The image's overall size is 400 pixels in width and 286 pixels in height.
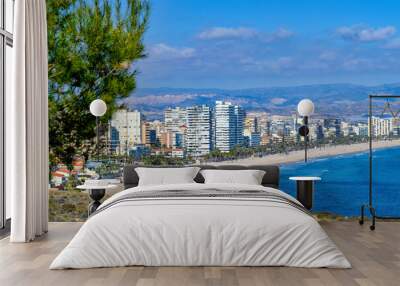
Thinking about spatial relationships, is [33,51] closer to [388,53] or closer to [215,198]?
[215,198]

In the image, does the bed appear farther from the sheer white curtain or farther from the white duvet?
the sheer white curtain

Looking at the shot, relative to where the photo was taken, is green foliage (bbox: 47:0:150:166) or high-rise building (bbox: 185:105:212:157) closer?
green foliage (bbox: 47:0:150:166)

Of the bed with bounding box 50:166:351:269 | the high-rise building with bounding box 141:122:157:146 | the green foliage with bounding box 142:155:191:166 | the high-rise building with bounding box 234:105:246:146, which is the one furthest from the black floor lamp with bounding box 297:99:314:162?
the bed with bounding box 50:166:351:269

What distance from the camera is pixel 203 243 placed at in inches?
186

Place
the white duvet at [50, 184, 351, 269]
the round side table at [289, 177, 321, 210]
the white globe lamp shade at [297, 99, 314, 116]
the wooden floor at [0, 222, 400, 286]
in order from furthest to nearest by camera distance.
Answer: the white globe lamp shade at [297, 99, 314, 116] → the round side table at [289, 177, 321, 210] → the white duvet at [50, 184, 351, 269] → the wooden floor at [0, 222, 400, 286]

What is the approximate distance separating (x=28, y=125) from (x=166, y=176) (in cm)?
177

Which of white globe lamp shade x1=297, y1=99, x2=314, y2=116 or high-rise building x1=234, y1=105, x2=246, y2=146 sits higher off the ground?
white globe lamp shade x1=297, y1=99, x2=314, y2=116

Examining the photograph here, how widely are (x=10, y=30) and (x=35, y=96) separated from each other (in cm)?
102

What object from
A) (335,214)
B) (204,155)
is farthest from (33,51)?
(335,214)

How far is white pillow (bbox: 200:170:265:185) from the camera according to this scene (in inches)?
275

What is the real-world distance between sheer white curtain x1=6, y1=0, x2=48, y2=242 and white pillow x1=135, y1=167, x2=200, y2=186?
1.23 metres

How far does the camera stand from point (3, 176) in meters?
6.63

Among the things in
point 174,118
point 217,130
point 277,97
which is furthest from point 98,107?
point 277,97

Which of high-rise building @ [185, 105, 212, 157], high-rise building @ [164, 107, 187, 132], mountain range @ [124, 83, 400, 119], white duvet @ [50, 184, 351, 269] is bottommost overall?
white duvet @ [50, 184, 351, 269]
